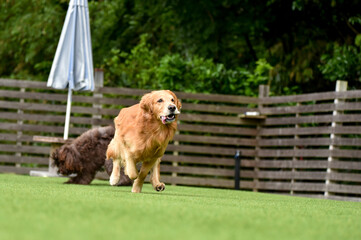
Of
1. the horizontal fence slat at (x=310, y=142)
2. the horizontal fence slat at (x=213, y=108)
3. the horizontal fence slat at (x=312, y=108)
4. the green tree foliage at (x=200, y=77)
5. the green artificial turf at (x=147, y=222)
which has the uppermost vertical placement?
the green tree foliage at (x=200, y=77)

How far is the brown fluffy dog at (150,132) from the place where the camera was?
21.7 feet

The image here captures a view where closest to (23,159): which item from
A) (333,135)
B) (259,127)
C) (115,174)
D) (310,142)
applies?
(259,127)

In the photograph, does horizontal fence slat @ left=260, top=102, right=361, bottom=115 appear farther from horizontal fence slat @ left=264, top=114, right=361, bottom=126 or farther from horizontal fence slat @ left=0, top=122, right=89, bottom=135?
horizontal fence slat @ left=0, top=122, right=89, bottom=135

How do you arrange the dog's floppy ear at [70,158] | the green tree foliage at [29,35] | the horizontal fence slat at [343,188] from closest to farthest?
the dog's floppy ear at [70,158]
the horizontal fence slat at [343,188]
the green tree foliage at [29,35]

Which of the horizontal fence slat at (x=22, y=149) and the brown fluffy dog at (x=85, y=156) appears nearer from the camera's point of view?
the brown fluffy dog at (x=85, y=156)

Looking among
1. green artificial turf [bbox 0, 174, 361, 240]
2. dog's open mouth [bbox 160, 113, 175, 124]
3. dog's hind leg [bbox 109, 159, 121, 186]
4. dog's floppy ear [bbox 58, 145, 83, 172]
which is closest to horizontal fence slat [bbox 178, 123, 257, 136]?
dog's floppy ear [bbox 58, 145, 83, 172]

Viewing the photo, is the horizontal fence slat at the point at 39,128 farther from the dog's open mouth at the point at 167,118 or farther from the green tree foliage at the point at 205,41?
the dog's open mouth at the point at 167,118

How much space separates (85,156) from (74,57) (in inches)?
111

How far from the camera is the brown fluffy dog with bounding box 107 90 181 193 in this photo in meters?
6.62

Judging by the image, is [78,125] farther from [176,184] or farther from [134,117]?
[134,117]

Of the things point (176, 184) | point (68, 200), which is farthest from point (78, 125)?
point (68, 200)

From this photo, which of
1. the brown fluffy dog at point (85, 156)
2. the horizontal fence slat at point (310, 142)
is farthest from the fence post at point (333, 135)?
the brown fluffy dog at point (85, 156)

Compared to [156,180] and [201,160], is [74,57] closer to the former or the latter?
[201,160]

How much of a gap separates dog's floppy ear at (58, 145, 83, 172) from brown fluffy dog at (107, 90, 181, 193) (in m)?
1.79
